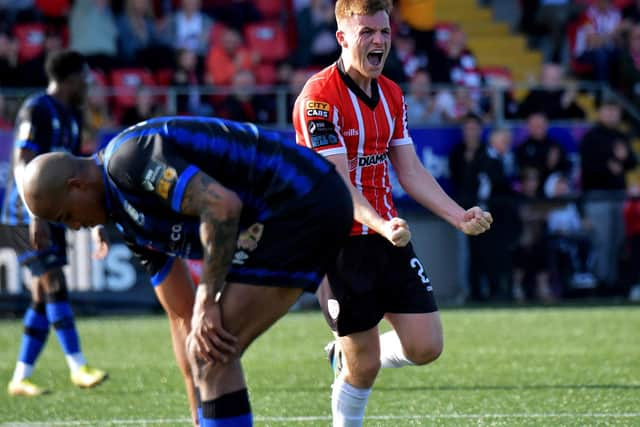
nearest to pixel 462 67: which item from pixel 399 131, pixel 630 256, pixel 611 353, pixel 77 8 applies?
pixel 630 256

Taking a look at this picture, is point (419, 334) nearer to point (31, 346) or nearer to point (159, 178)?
point (159, 178)

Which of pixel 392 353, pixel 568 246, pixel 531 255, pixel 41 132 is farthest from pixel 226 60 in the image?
pixel 392 353

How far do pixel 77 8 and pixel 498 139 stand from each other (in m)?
6.37

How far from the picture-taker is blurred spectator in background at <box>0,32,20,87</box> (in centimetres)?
1538

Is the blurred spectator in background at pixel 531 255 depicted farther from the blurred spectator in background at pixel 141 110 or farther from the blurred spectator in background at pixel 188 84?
the blurred spectator in background at pixel 141 110

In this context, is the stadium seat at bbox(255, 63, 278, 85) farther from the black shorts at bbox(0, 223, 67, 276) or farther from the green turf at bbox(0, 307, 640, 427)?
the black shorts at bbox(0, 223, 67, 276)

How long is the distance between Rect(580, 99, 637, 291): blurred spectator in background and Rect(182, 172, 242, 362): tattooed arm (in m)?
10.6

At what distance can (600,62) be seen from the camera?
17.7 metres

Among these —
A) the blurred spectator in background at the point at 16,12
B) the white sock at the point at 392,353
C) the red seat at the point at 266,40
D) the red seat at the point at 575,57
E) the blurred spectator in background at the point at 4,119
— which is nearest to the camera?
the white sock at the point at 392,353

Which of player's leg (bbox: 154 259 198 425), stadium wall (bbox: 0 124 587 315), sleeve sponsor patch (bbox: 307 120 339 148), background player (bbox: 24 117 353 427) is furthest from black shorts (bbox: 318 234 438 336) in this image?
stadium wall (bbox: 0 124 587 315)

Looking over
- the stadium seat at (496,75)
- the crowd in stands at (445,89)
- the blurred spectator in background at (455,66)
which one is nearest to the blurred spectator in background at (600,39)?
the crowd in stands at (445,89)

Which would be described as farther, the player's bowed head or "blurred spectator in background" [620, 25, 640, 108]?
"blurred spectator in background" [620, 25, 640, 108]

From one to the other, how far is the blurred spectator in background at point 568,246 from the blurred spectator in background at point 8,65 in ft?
23.7

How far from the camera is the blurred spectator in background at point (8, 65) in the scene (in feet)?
50.5
